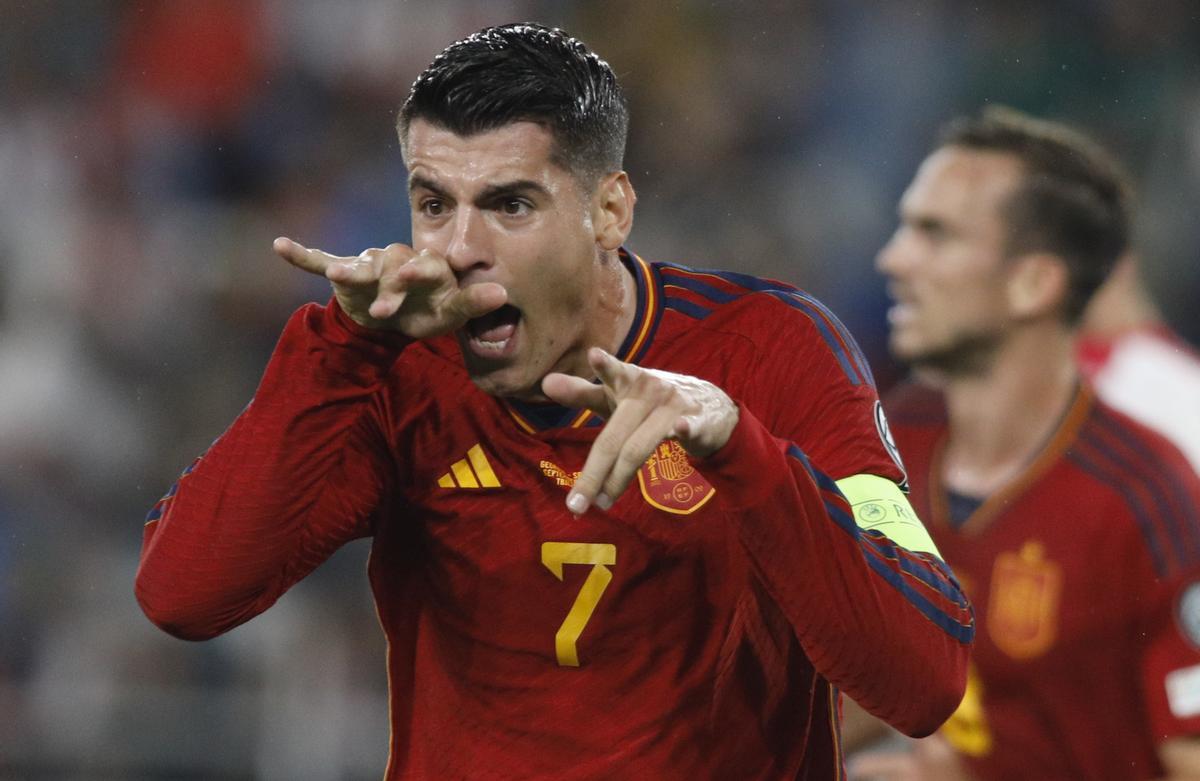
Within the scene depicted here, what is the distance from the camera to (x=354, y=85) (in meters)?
7.86

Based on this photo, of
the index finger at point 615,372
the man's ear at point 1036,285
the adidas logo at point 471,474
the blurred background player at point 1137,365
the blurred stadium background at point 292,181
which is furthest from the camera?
the blurred stadium background at point 292,181

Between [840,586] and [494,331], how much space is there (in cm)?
72

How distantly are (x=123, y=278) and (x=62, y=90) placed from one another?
1.22 m

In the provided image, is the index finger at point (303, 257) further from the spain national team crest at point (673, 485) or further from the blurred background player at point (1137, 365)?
the blurred background player at point (1137, 365)

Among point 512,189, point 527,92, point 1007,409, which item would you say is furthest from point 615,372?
point 1007,409

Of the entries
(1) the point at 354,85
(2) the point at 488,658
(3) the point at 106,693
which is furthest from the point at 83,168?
(2) the point at 488,658

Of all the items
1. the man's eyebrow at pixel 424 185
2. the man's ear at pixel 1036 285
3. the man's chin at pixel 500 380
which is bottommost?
the man's ear at pixel 1036 285

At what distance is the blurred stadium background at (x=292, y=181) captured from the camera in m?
6.44

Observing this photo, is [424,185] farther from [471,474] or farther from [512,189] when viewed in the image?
[471,474]

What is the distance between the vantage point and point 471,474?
2.74 metres

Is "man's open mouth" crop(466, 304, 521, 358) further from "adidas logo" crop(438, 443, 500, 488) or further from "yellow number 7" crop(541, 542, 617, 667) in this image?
"yellow number 7" crop(541, 542, 617, 667)

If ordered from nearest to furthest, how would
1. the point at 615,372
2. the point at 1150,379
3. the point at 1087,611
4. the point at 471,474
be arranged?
the point at 615,372 < the point at 471,474 < the point at 1087,611 < the point at 1150,379

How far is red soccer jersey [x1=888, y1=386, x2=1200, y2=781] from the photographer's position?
3.77 metres

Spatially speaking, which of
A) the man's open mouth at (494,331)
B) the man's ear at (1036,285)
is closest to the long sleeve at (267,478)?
the man's open mouth at (494,331)
